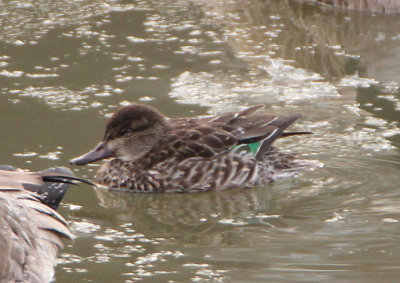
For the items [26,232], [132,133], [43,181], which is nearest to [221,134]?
[132,133]

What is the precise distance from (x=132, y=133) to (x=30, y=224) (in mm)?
2324

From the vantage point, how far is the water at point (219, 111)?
5.63 meters

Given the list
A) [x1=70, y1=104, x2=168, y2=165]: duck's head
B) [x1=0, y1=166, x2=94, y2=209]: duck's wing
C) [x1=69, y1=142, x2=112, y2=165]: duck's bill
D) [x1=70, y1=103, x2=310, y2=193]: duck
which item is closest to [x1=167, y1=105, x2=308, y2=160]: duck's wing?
[x1=70, y1=103, x2=310, y2=193]: duck

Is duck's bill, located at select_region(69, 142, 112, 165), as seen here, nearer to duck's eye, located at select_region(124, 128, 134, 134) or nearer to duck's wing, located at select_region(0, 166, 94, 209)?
duck's eye, located at select_region(124, 128, 134, 134)

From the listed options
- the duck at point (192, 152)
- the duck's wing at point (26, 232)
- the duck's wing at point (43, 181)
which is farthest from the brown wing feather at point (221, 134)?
the duck's wing at point (26, 232)

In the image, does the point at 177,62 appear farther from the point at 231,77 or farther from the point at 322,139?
the point at 322,139

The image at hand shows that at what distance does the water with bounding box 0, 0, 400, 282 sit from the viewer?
563 cm

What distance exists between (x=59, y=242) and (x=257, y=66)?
14.4ft

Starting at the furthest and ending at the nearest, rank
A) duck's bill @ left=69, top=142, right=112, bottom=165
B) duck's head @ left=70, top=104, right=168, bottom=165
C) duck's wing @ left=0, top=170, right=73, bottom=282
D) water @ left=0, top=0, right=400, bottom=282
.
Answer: duck's head @ left=70, top=104, right=168, bottom=165, duck's bill @ left=69, top=142, right=112, bottom=165, water @ left=0, top=0, right=400, bottom=282, duck's wing @ left=0, top=170, right=73, bottom=282

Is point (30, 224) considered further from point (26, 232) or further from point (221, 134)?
point (221, 134)

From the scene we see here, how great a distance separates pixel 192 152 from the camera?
7.17 meters

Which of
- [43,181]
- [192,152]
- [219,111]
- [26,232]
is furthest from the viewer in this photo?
[219,111]

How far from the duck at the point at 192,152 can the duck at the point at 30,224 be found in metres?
1.38

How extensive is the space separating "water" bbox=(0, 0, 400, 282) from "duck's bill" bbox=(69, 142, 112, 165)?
Result: 217mm
